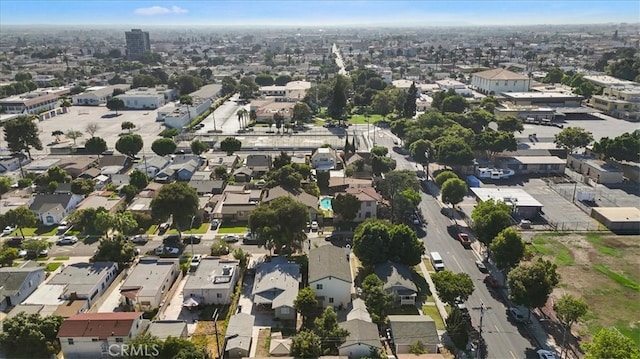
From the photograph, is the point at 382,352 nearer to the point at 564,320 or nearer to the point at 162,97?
the point at 564,320

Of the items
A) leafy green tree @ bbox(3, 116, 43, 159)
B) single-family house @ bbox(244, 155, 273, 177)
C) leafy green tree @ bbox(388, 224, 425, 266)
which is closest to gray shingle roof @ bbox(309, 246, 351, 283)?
leafy green tree @ bbox(388, 224, 425, 266)

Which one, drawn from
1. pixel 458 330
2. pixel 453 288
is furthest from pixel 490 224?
pixel 458 330

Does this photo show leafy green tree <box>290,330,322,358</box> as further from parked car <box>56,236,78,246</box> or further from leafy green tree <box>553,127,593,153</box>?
leafy green tree <box>553,127,593,153</box>

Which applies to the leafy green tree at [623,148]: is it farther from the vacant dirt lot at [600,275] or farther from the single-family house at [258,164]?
the single-family house at [258,164]

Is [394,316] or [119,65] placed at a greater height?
[119,65]

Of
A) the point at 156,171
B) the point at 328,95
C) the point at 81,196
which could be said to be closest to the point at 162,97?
the point at 328,95

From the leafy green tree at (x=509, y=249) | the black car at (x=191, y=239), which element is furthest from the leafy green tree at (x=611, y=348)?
the black car at (x=191, y=239)

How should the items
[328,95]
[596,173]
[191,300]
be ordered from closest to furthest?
[191,300]
[596,173]
[328,95]
